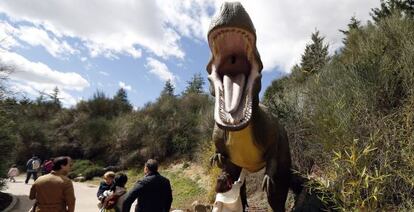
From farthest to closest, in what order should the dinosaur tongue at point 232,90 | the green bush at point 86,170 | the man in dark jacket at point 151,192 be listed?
the green bush at point 86,170
the man in dark jacket at point 151,192
the dinosaur tongue at point 232,90

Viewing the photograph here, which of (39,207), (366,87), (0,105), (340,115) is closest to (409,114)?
(340,115)

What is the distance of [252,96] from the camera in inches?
122

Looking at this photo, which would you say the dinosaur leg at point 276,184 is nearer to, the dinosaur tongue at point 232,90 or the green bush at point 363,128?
the green bush at point 363,128

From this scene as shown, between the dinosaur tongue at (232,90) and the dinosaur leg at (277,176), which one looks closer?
the dinosaur tongue at (232,90)

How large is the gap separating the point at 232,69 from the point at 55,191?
218cm

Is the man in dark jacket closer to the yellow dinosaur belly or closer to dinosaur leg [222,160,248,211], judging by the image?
dinosaur leg [222,160,248,211]

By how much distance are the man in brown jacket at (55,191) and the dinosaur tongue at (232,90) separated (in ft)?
6.57

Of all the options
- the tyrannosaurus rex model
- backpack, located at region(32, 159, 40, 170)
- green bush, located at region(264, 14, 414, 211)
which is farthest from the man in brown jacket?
backpack, located at region(32, 159, 40, 170)

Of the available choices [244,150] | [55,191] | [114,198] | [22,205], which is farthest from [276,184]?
[22,205]

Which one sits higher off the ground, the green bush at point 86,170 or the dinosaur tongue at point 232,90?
the dinosaur tongue at point 232,90

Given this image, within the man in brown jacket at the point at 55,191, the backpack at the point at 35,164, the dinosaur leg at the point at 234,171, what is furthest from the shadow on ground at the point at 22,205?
the dinosaur leg at the point at 234,171

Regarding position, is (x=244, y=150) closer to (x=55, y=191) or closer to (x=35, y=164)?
(x=55, y=191)

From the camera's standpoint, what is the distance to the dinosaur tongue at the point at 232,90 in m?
2.95

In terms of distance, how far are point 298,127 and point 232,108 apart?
4.85 m
